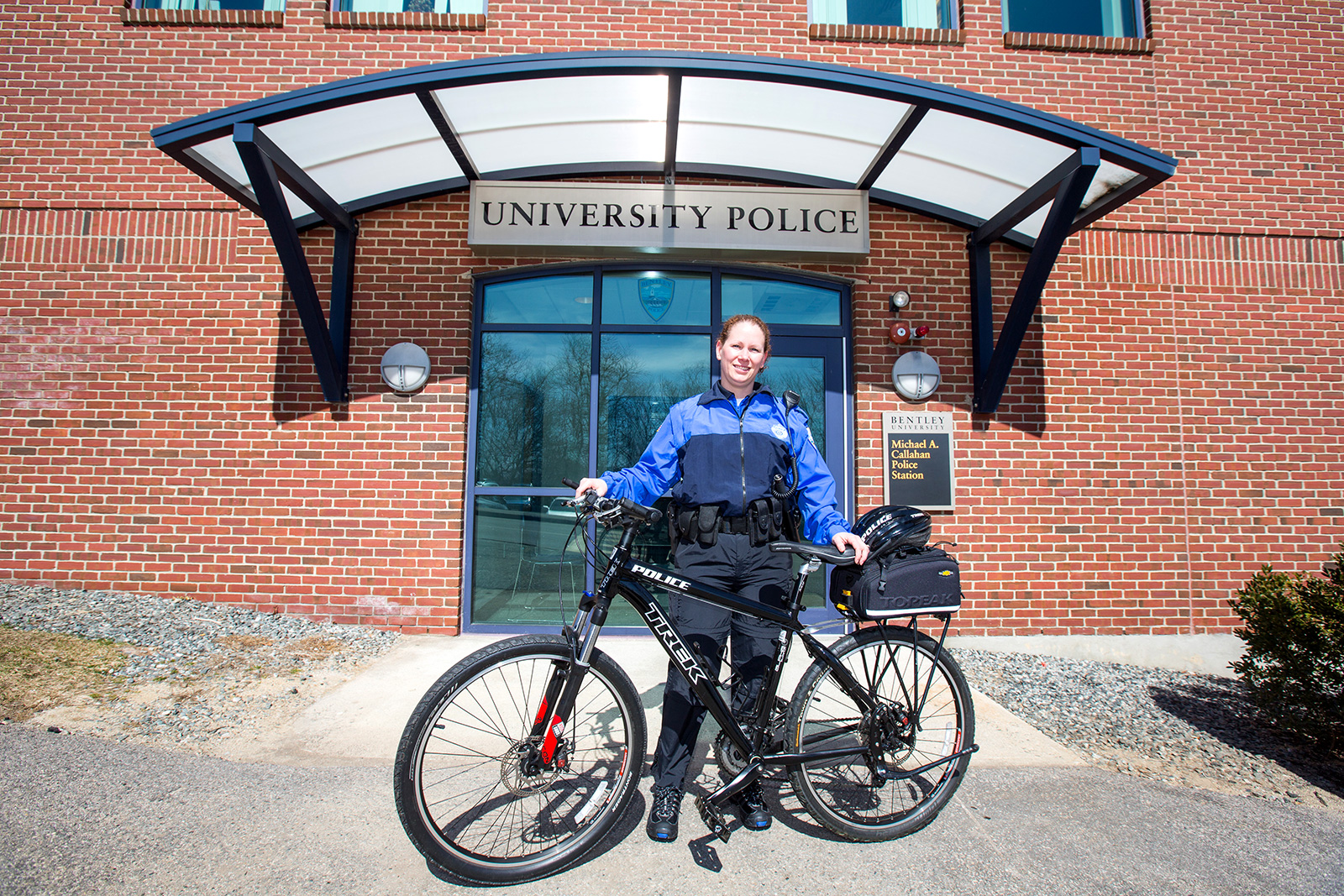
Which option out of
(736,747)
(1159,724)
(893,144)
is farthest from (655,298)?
(1159,724)

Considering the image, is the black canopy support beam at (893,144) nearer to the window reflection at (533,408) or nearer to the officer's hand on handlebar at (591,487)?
the window reflection at (533,408)

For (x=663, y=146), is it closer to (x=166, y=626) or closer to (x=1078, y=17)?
(x=1078, y=17)

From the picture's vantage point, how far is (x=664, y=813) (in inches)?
87.7

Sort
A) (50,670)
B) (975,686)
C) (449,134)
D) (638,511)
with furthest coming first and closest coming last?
1. (449,134)
2. (975,686)
3. (50,670)
4. (638,511)

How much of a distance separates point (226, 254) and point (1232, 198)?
8309 mm

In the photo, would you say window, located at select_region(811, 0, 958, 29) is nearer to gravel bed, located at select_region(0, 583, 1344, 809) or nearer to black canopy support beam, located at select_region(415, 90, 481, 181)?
black canopy support beam, located at select_region(415, 90, 481, 181)

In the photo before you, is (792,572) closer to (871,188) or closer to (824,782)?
(824,782)

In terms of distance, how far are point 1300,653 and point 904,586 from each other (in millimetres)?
2648

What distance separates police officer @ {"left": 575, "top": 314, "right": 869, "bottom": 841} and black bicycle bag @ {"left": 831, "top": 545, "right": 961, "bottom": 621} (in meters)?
0.10

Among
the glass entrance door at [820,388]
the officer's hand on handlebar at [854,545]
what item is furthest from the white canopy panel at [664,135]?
the officer's hand on handlebar at [854,545]

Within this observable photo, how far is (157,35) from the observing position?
17.2ft

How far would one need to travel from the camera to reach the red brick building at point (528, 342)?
5.02 m

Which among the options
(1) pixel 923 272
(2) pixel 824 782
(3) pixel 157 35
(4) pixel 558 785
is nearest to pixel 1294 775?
(2) pixel 824 782

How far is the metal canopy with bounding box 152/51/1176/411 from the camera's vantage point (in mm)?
3793
